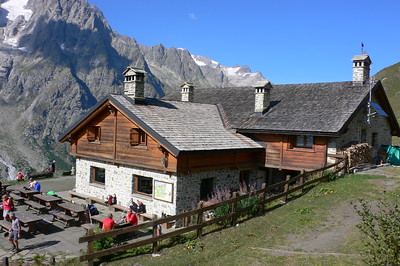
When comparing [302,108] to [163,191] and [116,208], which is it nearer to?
[163,191]

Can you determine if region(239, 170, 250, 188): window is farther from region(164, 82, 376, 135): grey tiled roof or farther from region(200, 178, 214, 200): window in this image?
region(200, 178, 214, 200): window

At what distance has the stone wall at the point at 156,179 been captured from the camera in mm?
16828

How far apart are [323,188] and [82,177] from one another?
46.9 feet

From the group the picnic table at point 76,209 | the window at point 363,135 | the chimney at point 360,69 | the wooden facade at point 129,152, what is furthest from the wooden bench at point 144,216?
the chimney at point 360,69

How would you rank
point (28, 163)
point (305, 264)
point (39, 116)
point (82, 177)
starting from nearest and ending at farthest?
point (305, 264) < point (82, 177) < point (28, 163) < point (39, 116)

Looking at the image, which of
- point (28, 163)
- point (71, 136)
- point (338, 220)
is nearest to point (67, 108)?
point (28, 163)

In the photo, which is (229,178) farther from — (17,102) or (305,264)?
(17,102)

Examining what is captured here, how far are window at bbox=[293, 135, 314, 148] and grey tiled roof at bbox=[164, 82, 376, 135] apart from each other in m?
0.86

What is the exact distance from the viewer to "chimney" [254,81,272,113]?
22.0 meters

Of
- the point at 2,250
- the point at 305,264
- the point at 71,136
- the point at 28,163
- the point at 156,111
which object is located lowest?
the point at 28,163

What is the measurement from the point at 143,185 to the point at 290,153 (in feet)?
27.2

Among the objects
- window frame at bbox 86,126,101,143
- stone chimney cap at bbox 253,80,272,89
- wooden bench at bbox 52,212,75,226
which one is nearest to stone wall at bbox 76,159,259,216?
window frame at bbox 86,126,101,143

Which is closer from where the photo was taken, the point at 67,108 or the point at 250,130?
the point at 250,130

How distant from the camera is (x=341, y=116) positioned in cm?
1867
